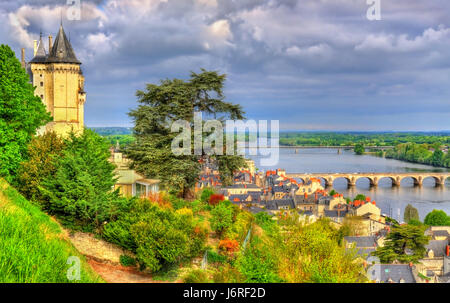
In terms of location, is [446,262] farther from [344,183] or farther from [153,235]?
[344,183]

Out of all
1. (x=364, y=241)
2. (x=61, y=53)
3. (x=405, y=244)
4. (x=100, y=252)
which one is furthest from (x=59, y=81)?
(x=405, y=244)

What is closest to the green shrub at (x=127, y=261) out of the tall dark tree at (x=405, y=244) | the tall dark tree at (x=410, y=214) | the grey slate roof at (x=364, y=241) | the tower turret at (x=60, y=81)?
the tall dark tree at (x=405, y=244)

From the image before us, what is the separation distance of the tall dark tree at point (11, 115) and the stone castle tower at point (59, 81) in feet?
50.4

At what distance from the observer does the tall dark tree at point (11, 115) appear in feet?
28.3

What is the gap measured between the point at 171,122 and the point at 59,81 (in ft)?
54.3

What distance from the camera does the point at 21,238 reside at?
386cm

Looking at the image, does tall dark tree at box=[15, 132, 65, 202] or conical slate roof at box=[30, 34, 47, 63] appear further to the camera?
conical slate roof at box=[30, 34, 47, 63]

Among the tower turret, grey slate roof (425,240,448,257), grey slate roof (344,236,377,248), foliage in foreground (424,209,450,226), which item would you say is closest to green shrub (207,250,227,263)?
grey slate roof (344,236,377,248)

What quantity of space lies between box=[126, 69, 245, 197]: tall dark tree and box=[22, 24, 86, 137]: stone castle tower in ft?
49.0

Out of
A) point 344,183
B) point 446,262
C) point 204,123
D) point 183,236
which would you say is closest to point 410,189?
point 344,183

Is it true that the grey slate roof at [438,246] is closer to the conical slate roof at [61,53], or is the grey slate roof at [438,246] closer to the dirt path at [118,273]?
the dirt path at [118,273]

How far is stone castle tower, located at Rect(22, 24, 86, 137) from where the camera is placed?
24.1 meters

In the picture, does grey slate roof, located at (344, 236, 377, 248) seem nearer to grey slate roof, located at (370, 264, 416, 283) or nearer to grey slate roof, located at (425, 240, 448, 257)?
grey slate roof, located at (425, 240, 448, 257)

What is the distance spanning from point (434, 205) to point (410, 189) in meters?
11.0
